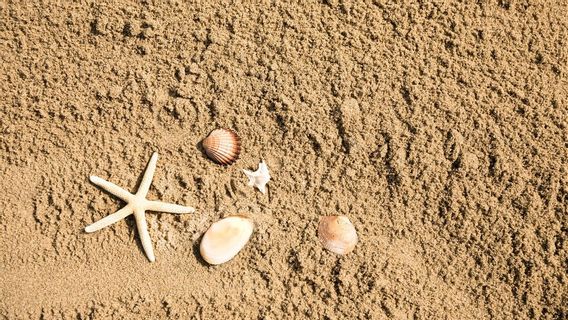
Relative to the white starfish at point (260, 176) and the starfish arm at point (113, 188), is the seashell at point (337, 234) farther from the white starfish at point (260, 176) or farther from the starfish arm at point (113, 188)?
the starfish arm at point (113, 188)

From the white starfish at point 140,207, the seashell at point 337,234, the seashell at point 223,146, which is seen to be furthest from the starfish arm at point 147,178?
the seashell at point 337,234

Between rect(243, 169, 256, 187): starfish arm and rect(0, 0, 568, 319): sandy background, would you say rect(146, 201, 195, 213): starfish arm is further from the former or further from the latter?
rect(243, 169, 256, 187): starfish arm

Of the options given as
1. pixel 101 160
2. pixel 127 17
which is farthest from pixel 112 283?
pixel 127 17

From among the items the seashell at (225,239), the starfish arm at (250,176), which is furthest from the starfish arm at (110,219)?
the starfish arm at (250,176)

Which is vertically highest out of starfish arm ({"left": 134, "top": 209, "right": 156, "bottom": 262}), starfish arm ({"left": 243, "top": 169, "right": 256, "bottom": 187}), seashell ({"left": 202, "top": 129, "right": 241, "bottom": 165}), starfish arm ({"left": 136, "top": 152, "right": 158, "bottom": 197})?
seashell ({"left": 202, "top": 129, "right": 241, "bottom": 165})

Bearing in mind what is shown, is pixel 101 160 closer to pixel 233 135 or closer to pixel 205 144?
pixel 205 144

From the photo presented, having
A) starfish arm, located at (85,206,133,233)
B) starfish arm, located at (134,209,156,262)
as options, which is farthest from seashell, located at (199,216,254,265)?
starfish arm, located at (85,206,133,233)

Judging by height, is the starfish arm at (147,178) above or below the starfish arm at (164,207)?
above

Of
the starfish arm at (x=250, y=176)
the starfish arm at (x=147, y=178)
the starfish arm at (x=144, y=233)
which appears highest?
the starfish arm at (x=250, y=176)

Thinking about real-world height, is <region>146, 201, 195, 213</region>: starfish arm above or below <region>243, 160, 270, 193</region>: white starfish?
below
